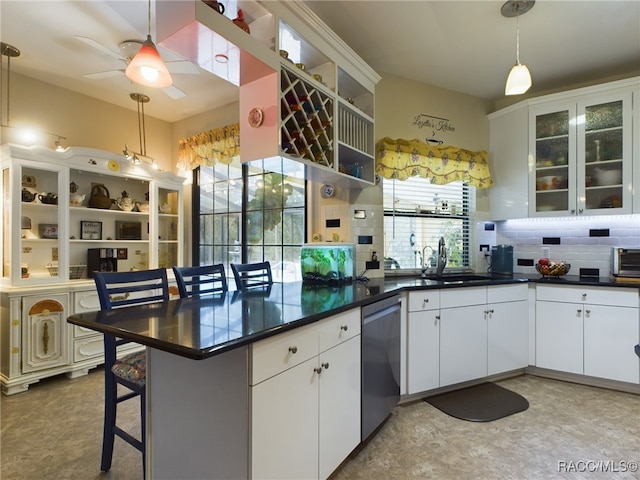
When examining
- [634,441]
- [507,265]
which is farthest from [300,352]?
[507,265]

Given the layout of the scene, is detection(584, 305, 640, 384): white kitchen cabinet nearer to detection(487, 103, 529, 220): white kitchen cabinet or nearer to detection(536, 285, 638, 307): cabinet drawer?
detection(536, 285, 638, 307): cabinet drawer

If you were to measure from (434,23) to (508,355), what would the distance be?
9.05 ft

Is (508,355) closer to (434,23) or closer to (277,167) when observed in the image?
(277,167)

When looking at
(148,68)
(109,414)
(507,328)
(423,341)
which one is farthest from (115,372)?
(507,328)

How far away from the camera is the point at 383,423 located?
7.54 ft

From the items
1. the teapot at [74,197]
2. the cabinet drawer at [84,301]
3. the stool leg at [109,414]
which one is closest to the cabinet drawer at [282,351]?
the stool leg at [109,414]

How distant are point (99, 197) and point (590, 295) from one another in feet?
15.5

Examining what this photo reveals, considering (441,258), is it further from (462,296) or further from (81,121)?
(81,121)

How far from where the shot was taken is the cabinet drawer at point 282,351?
1.22m

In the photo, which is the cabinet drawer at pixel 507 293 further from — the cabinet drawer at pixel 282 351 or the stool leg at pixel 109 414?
the stool leg at pixel 109 414

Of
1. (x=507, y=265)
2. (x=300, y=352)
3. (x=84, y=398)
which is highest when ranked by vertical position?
(x=507, y=265)

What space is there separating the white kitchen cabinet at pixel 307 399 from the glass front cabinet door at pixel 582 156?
261 cm

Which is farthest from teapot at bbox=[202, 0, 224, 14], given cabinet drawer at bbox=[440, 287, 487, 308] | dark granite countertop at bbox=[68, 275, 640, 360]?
cabinet drawer at bbox=[440, 287, 487, 308]

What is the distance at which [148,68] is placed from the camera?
6.28 ft
